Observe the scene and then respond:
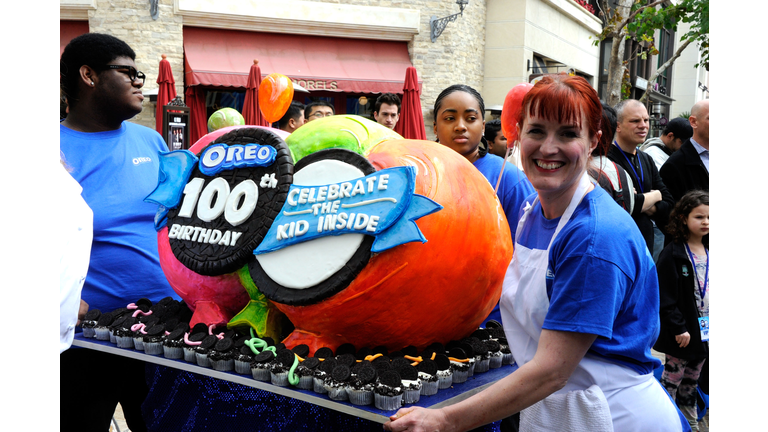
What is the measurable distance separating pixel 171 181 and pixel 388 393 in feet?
4.45

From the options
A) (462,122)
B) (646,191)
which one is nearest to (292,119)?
(462,122)

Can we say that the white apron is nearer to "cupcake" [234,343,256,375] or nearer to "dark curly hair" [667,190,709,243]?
"cupcake" [234,343,256,375]

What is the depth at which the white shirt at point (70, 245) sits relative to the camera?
1.52m

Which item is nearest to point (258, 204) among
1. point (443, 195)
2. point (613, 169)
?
point (443, 195)

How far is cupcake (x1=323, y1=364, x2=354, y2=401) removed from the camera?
1.73 meters

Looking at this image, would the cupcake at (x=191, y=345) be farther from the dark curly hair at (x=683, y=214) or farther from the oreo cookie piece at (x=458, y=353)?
the dark curly hair at (x=683, y=214)

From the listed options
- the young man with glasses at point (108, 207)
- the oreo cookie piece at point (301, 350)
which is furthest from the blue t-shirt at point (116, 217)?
the oreo cookie piece at point (301, 350)

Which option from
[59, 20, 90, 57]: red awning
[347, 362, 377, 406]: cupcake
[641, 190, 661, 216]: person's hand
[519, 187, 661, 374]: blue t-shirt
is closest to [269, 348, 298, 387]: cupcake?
[347, 362, 377, 406]: cupcake

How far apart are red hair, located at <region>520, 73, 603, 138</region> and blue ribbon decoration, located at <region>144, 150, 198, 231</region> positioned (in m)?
1.44

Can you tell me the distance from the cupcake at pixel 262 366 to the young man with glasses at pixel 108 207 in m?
1.08

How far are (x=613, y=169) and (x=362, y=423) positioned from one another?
248 centimetres

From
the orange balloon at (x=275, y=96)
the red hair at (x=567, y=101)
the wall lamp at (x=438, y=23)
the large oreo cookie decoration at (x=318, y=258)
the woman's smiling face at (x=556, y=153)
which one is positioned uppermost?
the wall lamp at (x=438, y=23)

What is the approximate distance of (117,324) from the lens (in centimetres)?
233

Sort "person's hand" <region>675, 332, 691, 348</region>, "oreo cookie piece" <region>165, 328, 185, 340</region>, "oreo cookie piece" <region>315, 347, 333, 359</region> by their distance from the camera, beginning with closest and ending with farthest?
"oreo cookie piece" <region>315, 347, 333, 359</region> < "oreo cookie piece" <region>165, 328, 185, 340</region> < "person's hand" <region>675, 332, 691, 348</region>
